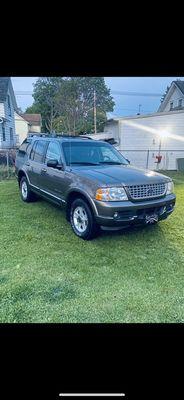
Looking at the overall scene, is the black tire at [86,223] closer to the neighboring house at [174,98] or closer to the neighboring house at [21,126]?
the neighboring house at [174,98]

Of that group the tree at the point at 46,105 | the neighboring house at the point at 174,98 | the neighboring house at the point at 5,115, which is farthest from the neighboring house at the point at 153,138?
the tree at the point at 46,105

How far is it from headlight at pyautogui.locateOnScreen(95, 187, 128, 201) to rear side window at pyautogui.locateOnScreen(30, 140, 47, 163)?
2223 millimetres

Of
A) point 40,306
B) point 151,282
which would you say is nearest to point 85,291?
point 40,306

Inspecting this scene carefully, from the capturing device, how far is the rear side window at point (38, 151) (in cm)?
565

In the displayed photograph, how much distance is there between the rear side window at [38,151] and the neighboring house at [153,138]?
30.8ft

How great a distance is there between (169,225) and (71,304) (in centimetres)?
301

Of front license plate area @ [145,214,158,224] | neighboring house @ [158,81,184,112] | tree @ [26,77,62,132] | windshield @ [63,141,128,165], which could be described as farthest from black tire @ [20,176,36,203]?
tree @ [26,77,62,132]

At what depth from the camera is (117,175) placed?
4195 mm

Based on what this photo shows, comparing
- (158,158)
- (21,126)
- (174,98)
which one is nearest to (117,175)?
(158,158)

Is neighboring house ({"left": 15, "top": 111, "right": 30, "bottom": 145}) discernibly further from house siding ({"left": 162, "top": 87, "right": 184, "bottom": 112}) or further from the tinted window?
the tinted window

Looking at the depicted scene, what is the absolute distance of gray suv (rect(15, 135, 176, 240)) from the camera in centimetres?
387

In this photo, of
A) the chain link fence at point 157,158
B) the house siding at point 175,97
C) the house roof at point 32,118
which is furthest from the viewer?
the house roof at point 32,118
